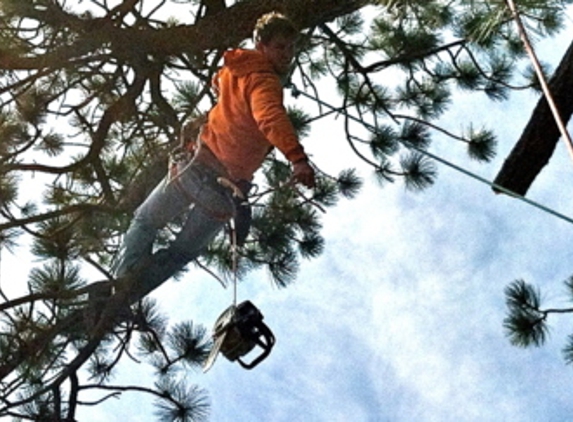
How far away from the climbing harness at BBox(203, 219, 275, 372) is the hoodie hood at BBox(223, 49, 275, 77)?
464mm

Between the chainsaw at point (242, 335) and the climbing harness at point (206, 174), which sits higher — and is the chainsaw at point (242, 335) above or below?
below

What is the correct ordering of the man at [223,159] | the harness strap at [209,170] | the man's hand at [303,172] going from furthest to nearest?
the harness strap at [209,170]
the man at [223,159]
the man's hand at [303,172]

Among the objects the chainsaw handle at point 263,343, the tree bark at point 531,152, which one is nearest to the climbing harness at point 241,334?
the chainsaw handle at point 263,343

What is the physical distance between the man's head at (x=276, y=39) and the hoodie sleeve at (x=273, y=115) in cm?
6

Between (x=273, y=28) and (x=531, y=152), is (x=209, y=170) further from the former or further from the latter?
(x=531, y=152)

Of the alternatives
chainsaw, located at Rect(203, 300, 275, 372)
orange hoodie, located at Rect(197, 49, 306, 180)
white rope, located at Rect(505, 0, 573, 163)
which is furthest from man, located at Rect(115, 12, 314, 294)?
white rope, located at Rect(505, 0, 573, 163)

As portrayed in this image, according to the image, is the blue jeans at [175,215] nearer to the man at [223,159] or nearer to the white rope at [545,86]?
the man at [223,159]

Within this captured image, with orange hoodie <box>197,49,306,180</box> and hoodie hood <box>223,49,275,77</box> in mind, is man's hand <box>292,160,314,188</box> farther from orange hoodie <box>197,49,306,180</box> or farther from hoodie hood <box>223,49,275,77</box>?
hoodie hood <box>223,49,275,77</box>

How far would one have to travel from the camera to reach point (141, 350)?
3906 mm

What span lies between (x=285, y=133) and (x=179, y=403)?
1.56 m

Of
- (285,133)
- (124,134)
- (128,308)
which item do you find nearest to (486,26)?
(285,133)

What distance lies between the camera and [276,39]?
102 inches

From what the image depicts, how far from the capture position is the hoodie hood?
101 inches

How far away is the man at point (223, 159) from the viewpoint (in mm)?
2541
